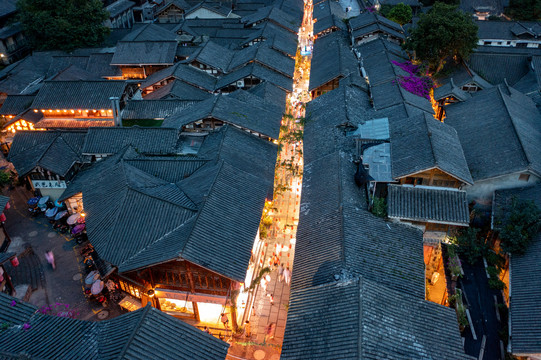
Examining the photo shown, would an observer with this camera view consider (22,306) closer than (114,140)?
Yes

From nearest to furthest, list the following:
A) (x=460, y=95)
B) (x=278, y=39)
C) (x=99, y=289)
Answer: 1. (x=99, y=289)
2. (x=460, y=95)
3. (x=278, y=39)

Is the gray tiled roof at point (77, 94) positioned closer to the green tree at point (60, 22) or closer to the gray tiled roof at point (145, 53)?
the gray tiled roof at point (145, 53)

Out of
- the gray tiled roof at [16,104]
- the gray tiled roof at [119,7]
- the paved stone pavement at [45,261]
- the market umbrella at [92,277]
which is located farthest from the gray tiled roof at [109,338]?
the gray tiled roof at [119,7]

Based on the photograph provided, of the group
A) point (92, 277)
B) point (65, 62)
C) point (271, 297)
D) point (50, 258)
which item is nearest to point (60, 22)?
point (65, 62)

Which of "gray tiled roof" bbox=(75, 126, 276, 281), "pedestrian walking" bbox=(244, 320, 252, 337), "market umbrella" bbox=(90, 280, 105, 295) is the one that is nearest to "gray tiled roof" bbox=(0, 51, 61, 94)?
"gray tiled roof" bbox=(75, 126, 276, 281)

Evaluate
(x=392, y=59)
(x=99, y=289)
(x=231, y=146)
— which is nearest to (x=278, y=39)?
(x=392, y=59)

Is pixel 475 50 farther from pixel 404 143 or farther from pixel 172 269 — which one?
pixel 172 269
